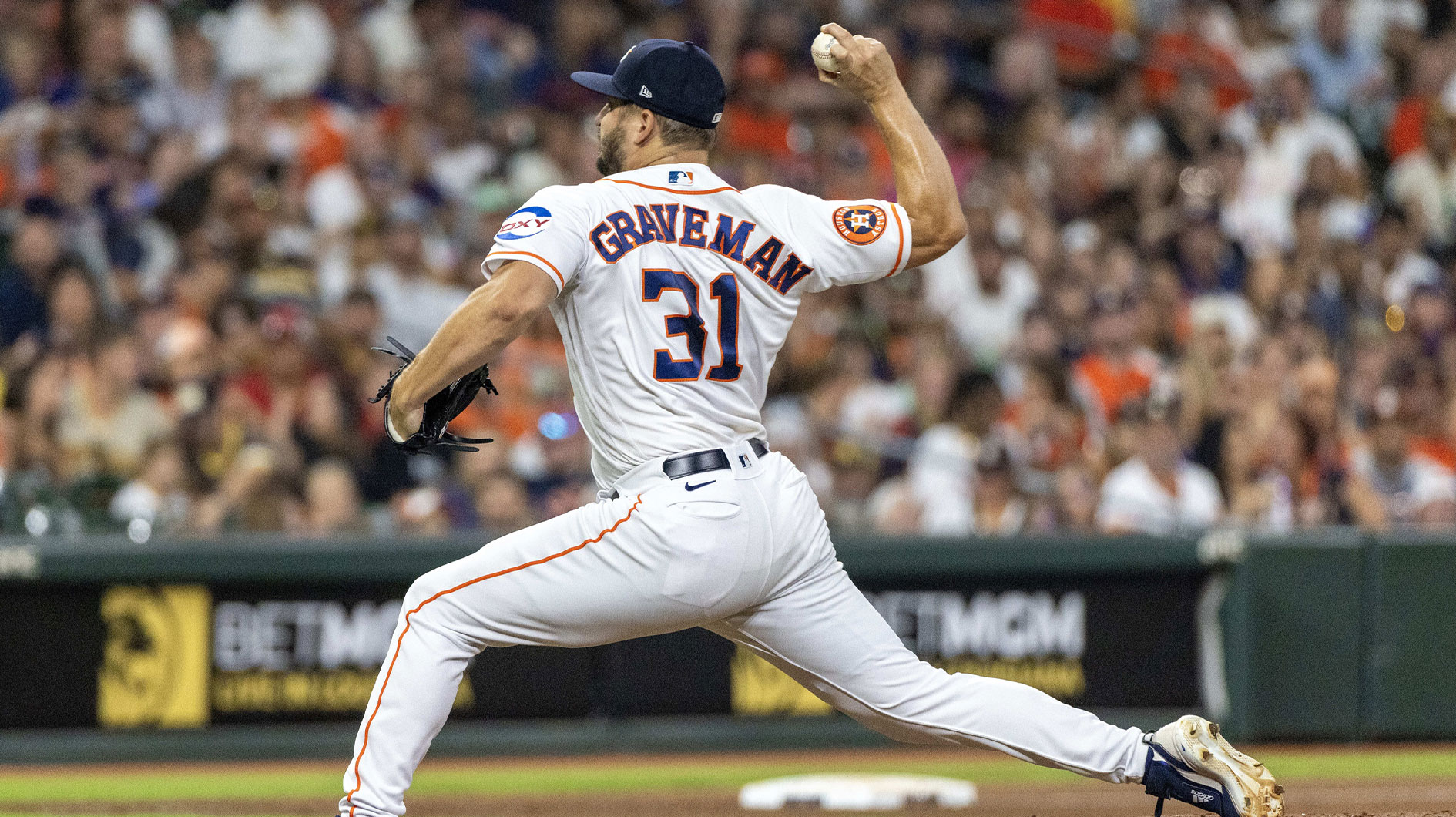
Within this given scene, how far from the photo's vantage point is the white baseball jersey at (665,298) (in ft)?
11.9

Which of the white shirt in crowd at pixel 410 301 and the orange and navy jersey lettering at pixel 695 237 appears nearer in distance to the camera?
the orange and navy jersey lettering at pixel 695 237

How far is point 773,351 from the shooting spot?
3898 mm

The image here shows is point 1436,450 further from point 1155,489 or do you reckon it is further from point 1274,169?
point 1274,169

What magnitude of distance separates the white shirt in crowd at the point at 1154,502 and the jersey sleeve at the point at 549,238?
5.38 metres

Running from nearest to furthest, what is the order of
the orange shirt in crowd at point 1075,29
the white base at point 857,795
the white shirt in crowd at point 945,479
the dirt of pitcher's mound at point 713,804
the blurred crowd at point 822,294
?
the dirt of pitcher's mound at point 713,804 < the white base at point 857,795 < the blurred crowd at point 822,294 < the white shirt in crowd at point 945,479 < the orange shirt in crowd at point 1075,29

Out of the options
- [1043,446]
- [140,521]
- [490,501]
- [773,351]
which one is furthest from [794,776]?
[773,351]

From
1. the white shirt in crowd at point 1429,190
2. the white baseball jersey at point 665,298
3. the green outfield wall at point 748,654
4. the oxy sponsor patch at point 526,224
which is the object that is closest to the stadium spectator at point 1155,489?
the green outfield wall at point 748,654

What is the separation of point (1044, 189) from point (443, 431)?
8334mm

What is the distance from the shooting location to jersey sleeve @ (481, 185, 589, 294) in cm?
348

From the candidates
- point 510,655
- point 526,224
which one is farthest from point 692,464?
point 510,655

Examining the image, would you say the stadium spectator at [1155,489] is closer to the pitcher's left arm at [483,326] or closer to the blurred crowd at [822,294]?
the blurred crowd at [822,294]

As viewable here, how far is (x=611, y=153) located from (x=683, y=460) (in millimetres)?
762

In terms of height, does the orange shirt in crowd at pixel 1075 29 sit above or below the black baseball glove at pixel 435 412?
above

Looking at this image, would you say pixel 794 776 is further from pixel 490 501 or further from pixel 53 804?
pixel 53 804
